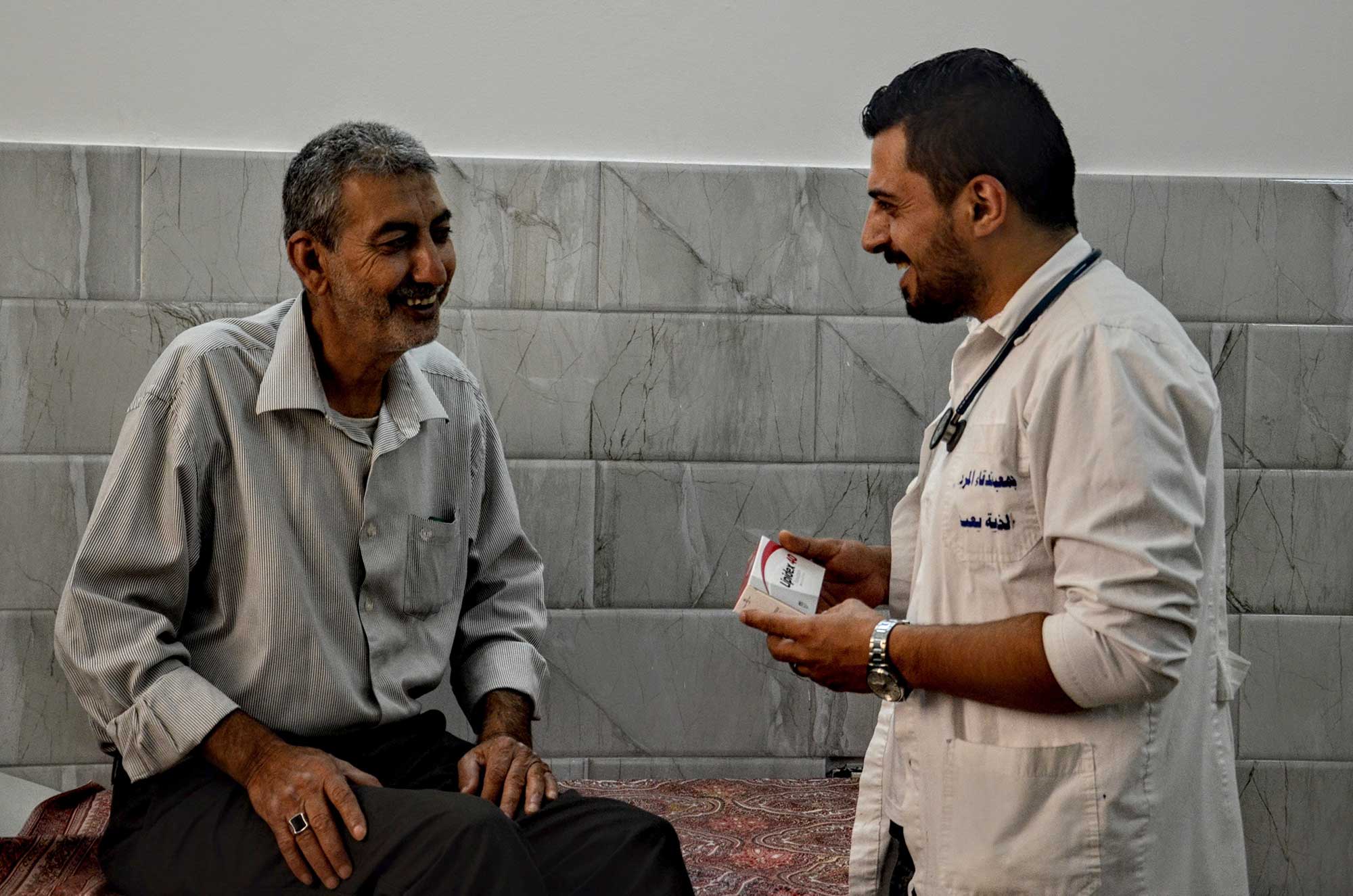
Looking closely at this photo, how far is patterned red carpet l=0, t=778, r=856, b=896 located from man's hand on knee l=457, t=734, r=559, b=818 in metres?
0.52

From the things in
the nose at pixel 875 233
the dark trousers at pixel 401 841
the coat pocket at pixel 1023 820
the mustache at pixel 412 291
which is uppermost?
the nose at pixel 875 233

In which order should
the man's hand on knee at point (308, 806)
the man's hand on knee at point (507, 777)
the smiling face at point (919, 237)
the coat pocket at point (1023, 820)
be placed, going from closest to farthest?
the coat pocket at point (1023, 820) → the smiling face at point (919, 237) → the man's hand on knee at point (308, 806) → the man's hand on knee at point (507, 777)

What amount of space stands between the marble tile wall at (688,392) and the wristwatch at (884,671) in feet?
5.57

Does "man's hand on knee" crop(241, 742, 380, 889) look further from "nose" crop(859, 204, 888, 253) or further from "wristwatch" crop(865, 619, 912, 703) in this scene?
"nose" crop(859, 204, 888, 253)

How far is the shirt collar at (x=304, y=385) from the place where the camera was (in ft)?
7.97

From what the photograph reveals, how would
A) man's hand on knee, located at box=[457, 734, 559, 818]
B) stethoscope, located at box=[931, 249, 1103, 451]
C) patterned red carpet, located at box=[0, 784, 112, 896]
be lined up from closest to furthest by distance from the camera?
stethoscope, located at box=[931, 249, 1103, 451]
man's hand on knee, located at box=[457, 734, 559, 818]
patterned red carpet, located at box=[0, 784, 112, 896]

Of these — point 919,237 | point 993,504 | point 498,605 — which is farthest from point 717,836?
point 919,237

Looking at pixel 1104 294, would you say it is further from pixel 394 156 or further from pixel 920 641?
pixel 394 156

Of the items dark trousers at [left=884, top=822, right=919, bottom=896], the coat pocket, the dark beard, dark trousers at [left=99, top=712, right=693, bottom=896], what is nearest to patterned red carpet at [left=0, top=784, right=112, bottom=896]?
dark trousers at [left=99, top=712, right=693, bottom=896]

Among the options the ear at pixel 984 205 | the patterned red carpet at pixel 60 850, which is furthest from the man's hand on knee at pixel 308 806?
the ear at pixel 984 205

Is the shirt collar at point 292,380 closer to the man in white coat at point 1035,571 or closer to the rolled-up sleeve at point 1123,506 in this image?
the man in white coat at point 1035,571

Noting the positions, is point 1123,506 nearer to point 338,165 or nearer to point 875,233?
point 875,233

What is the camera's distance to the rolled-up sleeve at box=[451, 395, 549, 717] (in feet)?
8.93

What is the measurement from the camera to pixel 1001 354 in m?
1.88
